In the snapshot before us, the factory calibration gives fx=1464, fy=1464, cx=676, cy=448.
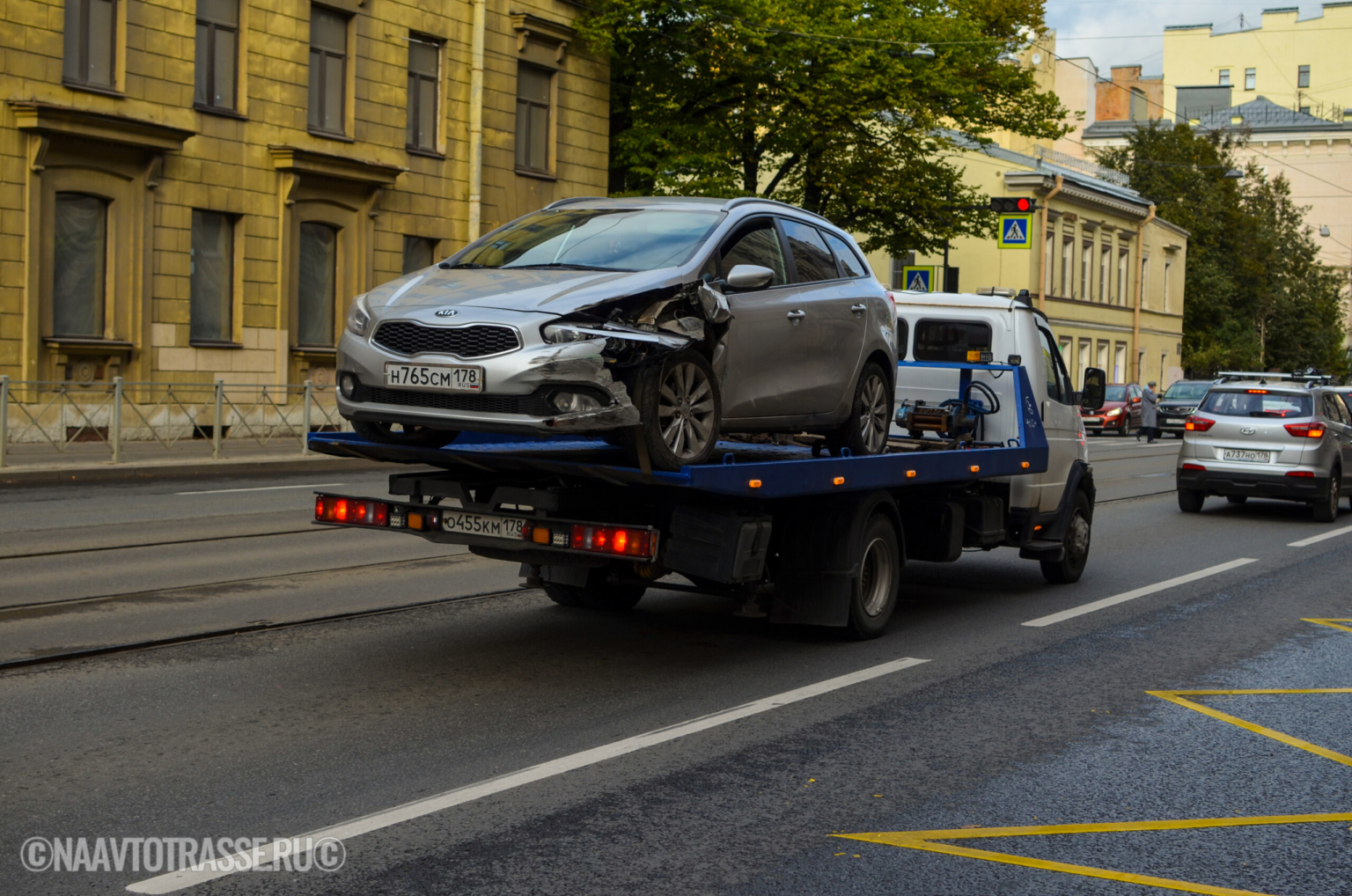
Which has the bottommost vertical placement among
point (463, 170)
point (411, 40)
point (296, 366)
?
point (296, 366)

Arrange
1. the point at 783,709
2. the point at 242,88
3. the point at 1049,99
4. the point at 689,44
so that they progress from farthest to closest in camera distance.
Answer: the point at 1049,99, the point at 689,44, the point at 242,88, the point at 783,709

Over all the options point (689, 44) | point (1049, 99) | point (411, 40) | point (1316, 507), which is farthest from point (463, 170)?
point (1316, 507)

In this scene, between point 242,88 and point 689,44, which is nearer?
point 242,88

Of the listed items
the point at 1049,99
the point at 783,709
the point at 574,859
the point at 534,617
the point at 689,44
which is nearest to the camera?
the point at 574,859

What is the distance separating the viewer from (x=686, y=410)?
22.6ft

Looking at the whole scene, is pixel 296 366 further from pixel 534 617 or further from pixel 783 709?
pixel 783 709

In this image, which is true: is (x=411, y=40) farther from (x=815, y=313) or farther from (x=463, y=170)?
(x=815, y=313)

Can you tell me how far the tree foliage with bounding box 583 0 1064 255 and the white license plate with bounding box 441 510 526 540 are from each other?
75.0 feet

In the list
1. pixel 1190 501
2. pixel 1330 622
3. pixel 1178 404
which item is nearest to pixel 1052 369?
pixel 1330 622

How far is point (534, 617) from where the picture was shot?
356 inches

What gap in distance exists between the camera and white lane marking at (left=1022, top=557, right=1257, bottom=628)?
9.67 meters

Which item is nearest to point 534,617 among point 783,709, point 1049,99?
point 783,709

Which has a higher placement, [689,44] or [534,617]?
[689,44]

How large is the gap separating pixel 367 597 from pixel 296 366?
1738 cm
